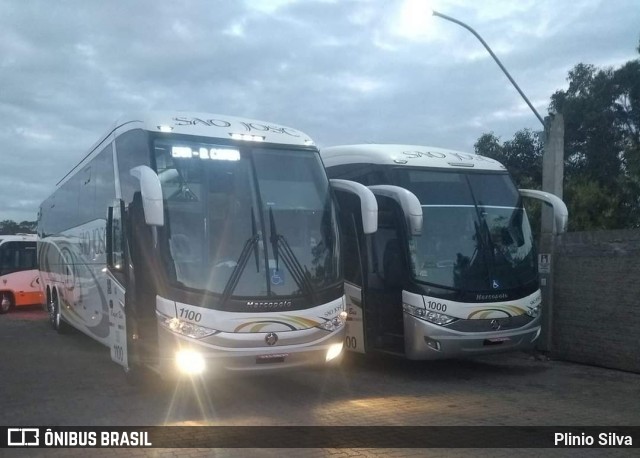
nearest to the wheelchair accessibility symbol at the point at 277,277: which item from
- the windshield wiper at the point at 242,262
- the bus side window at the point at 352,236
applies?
the windshield wiper at the point at 242,262

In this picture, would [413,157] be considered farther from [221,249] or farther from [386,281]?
[221,249]

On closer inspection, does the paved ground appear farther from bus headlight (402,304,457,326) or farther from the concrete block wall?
bus headlight (402,304,457,326)

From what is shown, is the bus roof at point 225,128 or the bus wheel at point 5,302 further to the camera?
A: the bus wheel at point 5,302

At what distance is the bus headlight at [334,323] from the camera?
28.3 ft

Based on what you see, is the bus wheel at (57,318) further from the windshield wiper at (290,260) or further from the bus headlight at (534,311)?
the bus headlight at (534,311)

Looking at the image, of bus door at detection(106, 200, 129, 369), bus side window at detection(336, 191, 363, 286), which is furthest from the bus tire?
bus side window at detection(336, 191, 363, 286)

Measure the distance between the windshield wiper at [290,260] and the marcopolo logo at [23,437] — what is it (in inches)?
129

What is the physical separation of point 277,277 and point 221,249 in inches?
30.4

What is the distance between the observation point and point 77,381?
407 inches

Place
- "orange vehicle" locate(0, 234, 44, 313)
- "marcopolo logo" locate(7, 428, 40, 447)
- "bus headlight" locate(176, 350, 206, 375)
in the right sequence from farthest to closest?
"orange vehicle" locate(0, 234, 44, 313) → "bus headlight" locate(176, 350, 206, 375) → "marcopolo logo" locate(7, 428, 40, 447)

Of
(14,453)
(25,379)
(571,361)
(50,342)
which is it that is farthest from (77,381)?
(571,361)

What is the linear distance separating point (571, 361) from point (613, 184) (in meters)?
17.3

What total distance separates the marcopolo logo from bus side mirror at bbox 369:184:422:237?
5425 mm

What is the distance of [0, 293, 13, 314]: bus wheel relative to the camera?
74.1 feet
